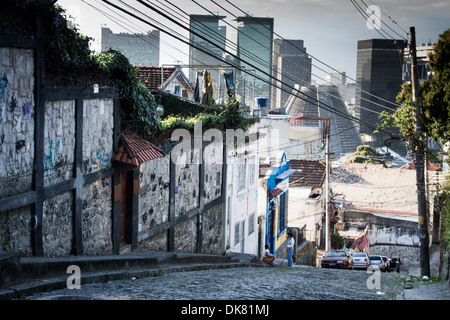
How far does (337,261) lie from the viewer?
2562 centimetres

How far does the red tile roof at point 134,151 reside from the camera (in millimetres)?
11852

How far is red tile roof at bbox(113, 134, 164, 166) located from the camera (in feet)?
38.9

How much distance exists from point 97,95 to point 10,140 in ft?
9.88

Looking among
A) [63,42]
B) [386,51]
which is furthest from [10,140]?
[386,51]

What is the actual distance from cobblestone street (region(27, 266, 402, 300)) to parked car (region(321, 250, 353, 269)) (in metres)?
12.8

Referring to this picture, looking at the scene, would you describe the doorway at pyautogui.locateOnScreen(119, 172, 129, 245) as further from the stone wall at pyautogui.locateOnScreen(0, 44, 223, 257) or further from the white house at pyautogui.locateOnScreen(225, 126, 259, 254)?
the white house at pyautogui.locateOnScreen(225, 126, 259, 254)

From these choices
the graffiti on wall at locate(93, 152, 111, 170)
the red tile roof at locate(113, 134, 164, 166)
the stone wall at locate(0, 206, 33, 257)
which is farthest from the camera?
the red tile roof at locate(113, 134, 164, 166)

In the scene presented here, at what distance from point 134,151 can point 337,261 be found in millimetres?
15997

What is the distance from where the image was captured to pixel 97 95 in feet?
36.8

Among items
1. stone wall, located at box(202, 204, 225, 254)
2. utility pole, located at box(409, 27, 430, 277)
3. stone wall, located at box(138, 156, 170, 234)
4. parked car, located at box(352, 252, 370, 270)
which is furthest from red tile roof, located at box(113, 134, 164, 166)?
parked car, located at box(352, 252, 370, 270)

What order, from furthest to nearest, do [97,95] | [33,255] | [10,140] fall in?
[97,95]
[33,255]
[10,140]

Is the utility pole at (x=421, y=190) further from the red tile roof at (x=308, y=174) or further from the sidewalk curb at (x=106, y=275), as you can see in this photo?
the red tile roof at (x=308, y=174)

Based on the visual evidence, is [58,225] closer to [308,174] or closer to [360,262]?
[360,262]
